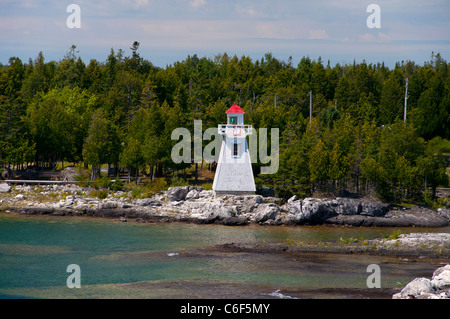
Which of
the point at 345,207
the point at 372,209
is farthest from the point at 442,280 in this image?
the point at 372,209

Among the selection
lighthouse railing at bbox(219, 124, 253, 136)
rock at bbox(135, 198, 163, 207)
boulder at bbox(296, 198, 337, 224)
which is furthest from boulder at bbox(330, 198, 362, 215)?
rock at bbox(135, 198, 163, 207)

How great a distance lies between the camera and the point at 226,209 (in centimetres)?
5494

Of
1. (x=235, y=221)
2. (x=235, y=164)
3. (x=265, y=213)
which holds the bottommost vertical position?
(x=235, y=221)

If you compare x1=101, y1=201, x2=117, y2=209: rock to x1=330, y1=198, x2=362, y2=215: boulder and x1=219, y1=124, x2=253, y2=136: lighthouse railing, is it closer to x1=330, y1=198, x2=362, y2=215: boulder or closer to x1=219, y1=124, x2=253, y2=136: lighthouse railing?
x1=219, y1=124, x2=253, y2=136: lighthouse railing

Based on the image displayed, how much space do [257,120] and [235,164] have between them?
47.6ft

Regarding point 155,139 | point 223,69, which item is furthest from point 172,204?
point 223,69

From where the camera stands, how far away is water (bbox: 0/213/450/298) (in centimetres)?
3347

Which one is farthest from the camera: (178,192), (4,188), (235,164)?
(4,188)

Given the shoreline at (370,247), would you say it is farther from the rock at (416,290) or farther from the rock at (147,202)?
the rock at (147,202)

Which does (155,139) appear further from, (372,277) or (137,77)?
(372,277)

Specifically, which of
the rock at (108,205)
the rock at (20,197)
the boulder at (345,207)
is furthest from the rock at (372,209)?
the rock at (20,197)

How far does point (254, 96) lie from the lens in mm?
89125

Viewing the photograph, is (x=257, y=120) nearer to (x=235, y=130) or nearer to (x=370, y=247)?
(x=235, y=130)
